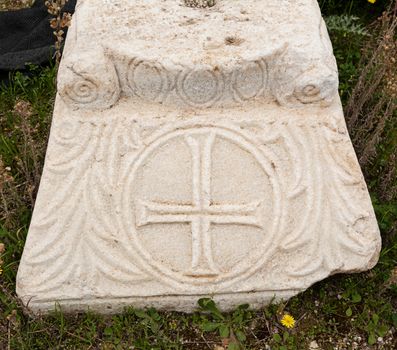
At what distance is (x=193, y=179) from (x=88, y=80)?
559 millimetres

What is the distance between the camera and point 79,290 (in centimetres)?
228

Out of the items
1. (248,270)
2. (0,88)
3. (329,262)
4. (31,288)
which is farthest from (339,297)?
(0,88)

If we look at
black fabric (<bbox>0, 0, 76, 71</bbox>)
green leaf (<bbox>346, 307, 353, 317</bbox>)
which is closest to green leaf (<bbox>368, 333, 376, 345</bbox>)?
green leaf (<bbox>346, 307, 353, 317</bbox>)

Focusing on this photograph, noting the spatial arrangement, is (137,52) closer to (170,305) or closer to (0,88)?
(170,305)

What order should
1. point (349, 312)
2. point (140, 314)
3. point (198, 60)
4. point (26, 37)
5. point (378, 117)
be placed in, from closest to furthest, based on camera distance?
1. point (198, 60)
2. point (140, 314)
3. point (349, 312)
4. point (378, 117)
5. point (26, 37)

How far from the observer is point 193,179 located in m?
2.30

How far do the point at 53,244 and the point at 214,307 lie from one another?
682 millimetres

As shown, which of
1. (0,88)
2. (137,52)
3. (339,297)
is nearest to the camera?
(137,52)

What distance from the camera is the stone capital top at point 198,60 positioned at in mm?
2262

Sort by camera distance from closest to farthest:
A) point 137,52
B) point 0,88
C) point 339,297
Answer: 1. point 137,52
2. point 339,297
3. point 0,88

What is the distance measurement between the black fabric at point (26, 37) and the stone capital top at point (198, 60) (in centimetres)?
107

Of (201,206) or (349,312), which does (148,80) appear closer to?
(201,206)

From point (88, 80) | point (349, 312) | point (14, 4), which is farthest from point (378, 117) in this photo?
point (14, 4)

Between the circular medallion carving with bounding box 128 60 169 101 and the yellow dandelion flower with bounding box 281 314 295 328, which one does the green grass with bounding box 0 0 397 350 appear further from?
the circular medallion carving with bounding box 128 60 169 101
